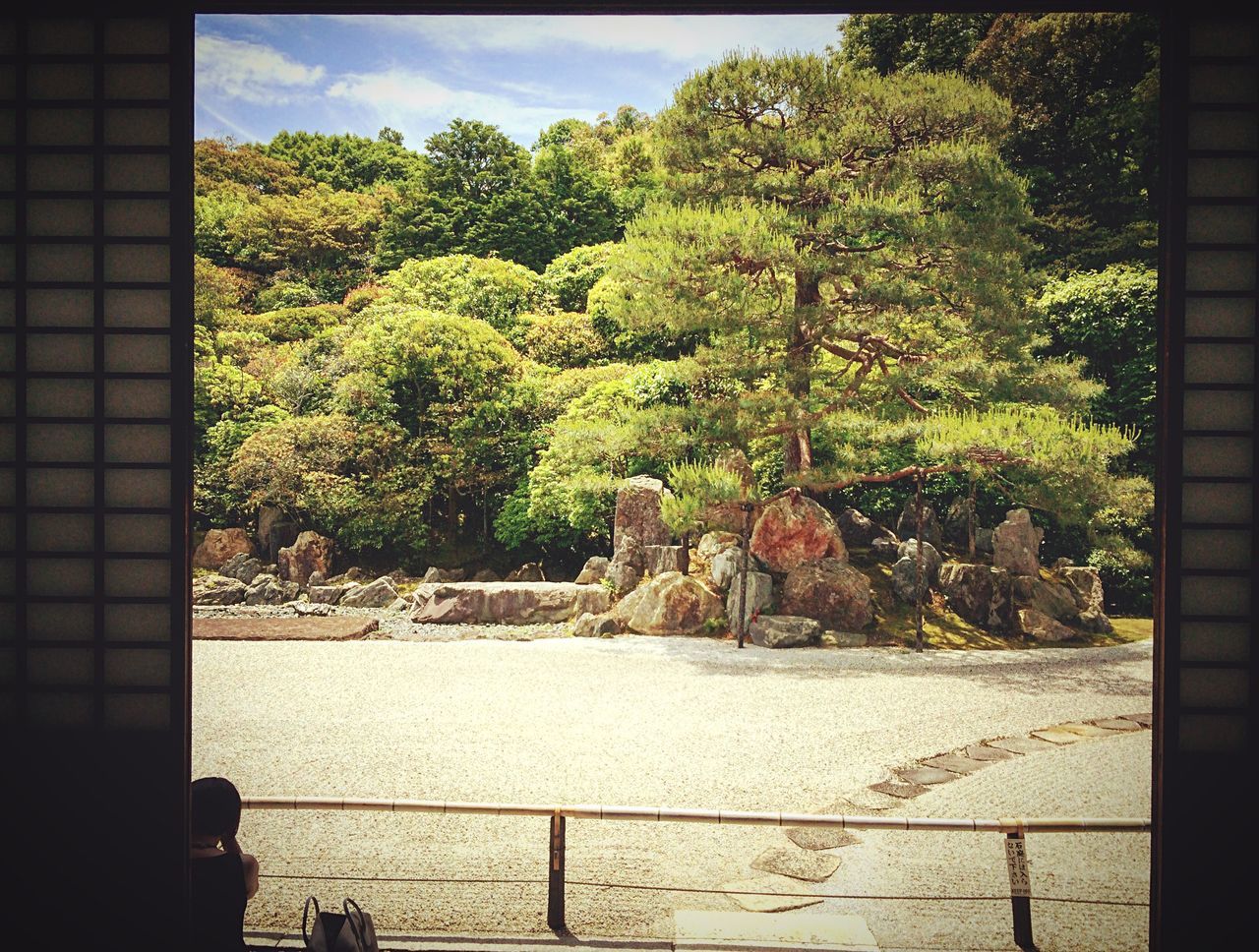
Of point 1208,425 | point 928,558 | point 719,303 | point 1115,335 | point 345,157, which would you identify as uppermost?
point 345,157

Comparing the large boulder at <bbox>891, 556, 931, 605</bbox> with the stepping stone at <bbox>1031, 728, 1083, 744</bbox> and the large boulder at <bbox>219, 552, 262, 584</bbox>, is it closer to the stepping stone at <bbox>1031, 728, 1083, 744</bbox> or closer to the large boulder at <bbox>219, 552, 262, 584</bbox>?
the stepping stone at <bbox>1031, 728, 1083, 744</bbox>

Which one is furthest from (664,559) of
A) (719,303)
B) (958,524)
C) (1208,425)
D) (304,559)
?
(1208,425)

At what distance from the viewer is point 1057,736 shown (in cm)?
529

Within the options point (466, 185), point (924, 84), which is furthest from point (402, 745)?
point (466, 185)

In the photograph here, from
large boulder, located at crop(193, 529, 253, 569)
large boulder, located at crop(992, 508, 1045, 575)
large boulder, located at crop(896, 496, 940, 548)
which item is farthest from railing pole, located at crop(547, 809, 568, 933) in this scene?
large boulder, located at crop(193, 529, 253, 569)

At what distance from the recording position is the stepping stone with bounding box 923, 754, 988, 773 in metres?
4.67

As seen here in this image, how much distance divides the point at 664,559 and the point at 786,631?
160 cm

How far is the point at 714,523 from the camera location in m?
7.74

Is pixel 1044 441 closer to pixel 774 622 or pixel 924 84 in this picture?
pixel 774 622

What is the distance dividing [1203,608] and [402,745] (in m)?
4.11

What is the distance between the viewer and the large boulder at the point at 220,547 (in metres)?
10.3

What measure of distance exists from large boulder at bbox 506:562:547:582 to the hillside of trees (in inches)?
9.6

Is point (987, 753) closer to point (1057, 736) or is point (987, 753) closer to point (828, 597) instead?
point (1057, 736)

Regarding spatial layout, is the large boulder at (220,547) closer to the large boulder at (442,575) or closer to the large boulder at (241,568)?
the large boulder at (241,568)
